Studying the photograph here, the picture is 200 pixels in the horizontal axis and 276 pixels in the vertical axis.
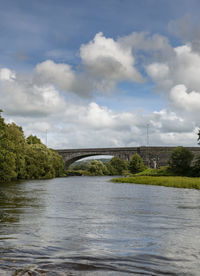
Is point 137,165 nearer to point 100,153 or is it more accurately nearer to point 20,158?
point 100,153

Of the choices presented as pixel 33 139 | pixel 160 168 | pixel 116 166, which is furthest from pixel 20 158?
pixel 116 166

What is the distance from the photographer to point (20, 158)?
67.8 m

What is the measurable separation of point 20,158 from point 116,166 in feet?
256

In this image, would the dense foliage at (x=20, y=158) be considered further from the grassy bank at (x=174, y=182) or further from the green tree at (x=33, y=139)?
the grassy bank at (x=174, y=182)

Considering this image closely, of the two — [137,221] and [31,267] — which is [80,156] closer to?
[137,221]

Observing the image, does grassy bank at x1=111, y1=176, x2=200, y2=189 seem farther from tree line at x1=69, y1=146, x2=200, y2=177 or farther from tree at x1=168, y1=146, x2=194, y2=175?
tree at x1=168, y1=146, x2=194, y2=175

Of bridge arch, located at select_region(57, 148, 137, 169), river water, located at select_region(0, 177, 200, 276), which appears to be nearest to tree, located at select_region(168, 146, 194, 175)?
bridge arch, located at select_region(57, 148, 137, 169)

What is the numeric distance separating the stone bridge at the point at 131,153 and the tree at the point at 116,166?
7201 millimetres

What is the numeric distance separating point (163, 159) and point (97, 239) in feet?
374

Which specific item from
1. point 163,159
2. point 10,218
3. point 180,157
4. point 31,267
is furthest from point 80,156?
point 31,267

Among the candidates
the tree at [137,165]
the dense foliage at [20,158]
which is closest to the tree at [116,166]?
the tree at [137,165]

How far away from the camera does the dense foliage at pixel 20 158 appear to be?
5094cm

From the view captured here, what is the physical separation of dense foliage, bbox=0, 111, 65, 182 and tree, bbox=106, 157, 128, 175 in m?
44.6

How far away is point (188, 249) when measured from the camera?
1019 cm
